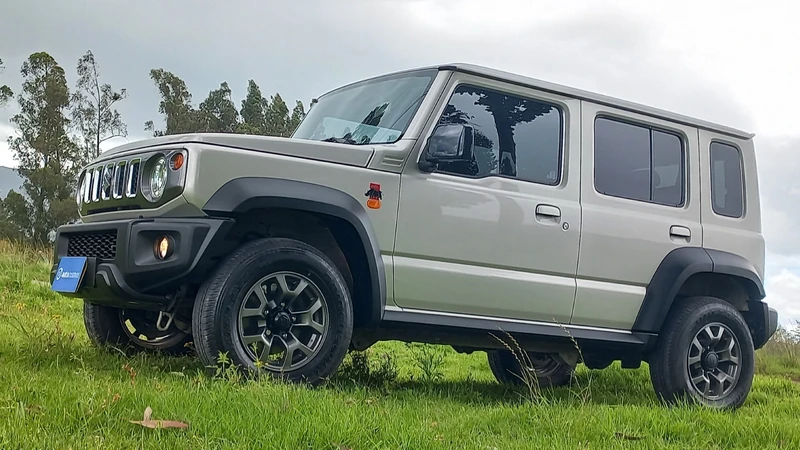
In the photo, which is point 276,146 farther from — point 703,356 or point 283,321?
point 703,356

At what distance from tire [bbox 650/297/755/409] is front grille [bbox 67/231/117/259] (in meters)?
3.51

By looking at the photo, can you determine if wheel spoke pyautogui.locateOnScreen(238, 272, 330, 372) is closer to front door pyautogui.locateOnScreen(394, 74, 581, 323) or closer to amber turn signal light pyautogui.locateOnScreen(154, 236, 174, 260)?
amber turn signal light pyautogui.locateOnScreen(154, 236, 174, 260)

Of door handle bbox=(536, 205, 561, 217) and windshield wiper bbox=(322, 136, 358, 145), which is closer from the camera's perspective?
windshield wiper bbox=(322, 136, 358, 145)

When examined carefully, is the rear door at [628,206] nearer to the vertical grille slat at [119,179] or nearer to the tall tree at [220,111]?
the vertical grille slat at [119,179]

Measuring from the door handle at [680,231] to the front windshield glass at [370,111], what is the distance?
204 cm

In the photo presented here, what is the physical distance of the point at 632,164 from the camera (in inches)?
214

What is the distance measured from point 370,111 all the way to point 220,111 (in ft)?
134

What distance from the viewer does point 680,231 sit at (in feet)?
17.9

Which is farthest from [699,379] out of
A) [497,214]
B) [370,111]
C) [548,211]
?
[370,111]

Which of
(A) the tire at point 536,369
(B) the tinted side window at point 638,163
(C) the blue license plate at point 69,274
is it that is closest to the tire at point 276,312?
(C) the blue license plate at point 69,274

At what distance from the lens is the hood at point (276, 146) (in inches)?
152

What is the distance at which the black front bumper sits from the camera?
3686mm

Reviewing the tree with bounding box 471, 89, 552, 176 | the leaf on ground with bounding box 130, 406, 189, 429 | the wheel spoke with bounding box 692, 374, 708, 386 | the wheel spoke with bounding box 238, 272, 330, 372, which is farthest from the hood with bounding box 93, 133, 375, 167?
the wheel spoke with bounding box 692, 374, 708, 386

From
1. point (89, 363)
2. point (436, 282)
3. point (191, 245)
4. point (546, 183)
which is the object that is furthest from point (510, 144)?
point (89, 363)
